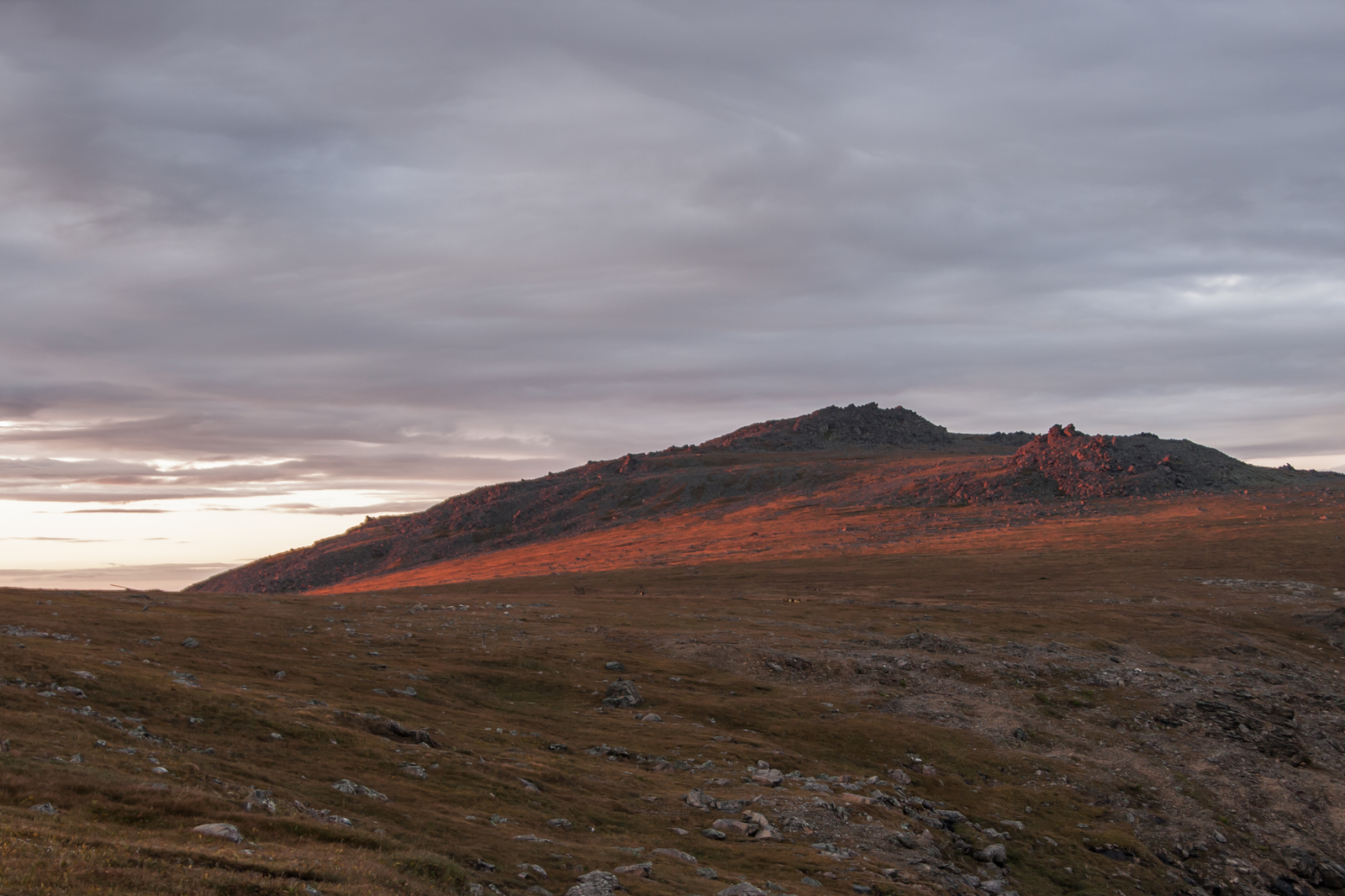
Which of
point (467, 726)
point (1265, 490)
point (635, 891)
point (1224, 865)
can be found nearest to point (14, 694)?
point (467, 726)

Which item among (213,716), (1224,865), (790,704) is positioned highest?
(213,716)

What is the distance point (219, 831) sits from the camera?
20641 millimetres

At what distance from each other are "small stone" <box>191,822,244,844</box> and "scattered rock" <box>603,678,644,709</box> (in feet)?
118

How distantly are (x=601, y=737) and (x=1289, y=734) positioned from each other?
49178mm

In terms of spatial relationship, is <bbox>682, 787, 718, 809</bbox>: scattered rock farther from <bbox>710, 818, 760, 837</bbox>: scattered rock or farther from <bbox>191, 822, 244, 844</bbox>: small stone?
<bbox>191, 822, 244, 844</bbox>: small stone

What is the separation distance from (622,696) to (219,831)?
123 feet

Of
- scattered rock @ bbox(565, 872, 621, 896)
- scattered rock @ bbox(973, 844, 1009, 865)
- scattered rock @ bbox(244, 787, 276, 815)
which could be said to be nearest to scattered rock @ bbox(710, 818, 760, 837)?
scattered rock @ bbox(565, 872, 621, 896)

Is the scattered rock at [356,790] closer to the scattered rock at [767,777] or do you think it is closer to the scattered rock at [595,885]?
the scattered rock at [595,885]

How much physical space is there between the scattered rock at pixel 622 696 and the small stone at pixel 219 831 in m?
36.0

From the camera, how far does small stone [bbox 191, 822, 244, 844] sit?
67.2 ft

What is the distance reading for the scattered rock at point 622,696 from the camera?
5572cm

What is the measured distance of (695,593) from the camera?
120125mm

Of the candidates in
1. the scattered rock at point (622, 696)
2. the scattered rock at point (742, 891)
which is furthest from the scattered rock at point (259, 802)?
the scattered rock at point (622, 696)

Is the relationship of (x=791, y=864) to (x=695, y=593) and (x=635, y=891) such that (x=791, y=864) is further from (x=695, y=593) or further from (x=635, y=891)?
(x=695, y=593)
